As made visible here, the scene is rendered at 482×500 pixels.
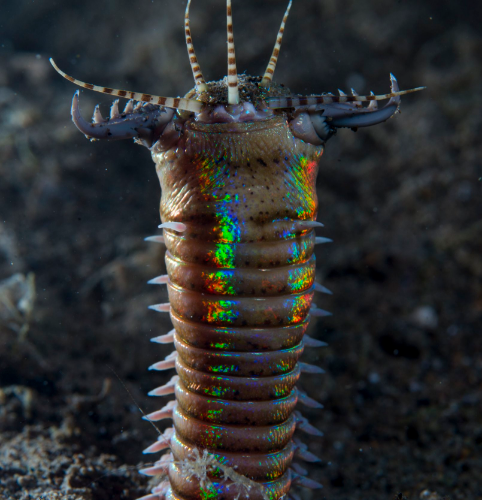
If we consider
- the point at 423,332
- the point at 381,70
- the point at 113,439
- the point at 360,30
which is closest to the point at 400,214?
the point at 423,332

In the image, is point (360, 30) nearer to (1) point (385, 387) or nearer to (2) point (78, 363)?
(1) point (385, 387)

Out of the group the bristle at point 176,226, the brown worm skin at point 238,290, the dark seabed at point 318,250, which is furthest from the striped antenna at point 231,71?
the dark seabed at point 318,250

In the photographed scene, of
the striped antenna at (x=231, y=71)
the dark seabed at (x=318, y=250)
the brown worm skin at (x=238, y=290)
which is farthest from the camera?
the dark seabed at (x=318, y=250)

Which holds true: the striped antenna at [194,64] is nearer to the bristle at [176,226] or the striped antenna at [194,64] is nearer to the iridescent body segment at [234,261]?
the iridescent body segment at [234,261]

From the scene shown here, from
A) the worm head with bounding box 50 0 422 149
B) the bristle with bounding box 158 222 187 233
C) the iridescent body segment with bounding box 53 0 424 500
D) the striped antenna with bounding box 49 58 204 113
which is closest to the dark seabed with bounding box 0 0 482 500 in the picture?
the iridescent body segment with bounding box 53 0 424 500

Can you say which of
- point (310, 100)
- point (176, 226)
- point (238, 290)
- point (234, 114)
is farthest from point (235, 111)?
point (238, 290)

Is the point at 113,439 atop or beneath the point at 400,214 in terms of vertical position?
beneath
